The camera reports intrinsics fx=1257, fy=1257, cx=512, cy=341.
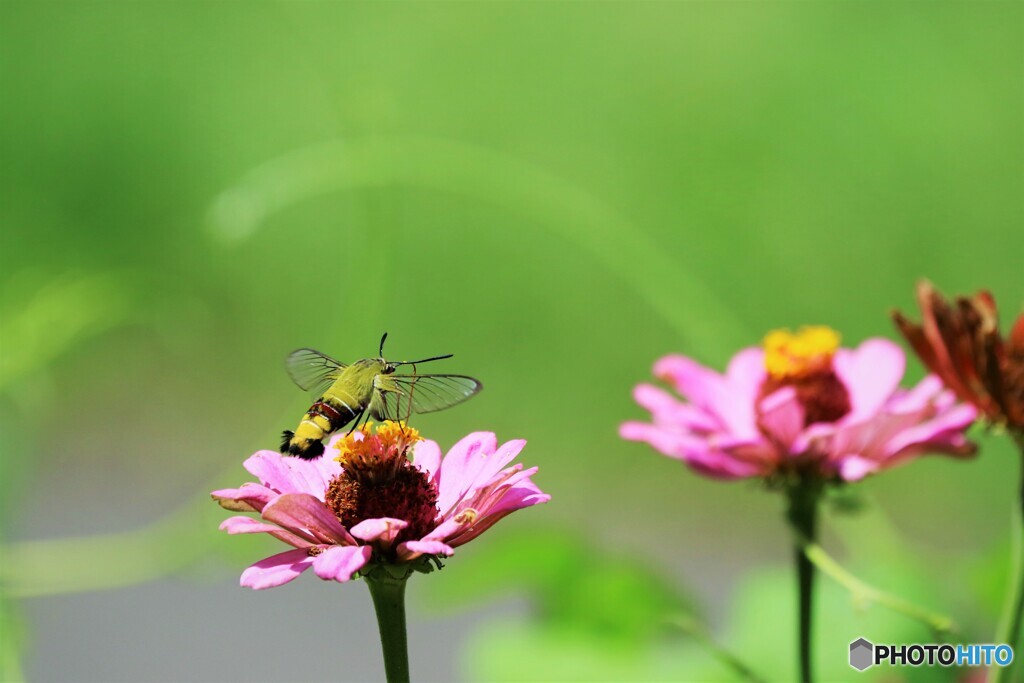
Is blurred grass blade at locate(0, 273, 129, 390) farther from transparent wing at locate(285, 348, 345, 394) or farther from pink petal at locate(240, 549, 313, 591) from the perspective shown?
pink petal at locate(240, 549, 313, 591)

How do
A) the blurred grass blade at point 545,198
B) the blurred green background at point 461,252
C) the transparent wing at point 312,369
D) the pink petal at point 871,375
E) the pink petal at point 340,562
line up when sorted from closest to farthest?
the pink petal at point 340,562 → the transparent wing at point 312,369 → the pink petal at point 871,375 → the blurred green background at point 461,252 → the blurred grass blade at point 545,198

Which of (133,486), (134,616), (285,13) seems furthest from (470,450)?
(285,13)

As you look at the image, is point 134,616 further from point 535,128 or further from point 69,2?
point 69,2

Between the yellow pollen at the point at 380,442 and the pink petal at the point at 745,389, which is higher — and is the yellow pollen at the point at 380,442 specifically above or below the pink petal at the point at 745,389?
below

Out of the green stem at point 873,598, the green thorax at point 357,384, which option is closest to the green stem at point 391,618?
the green thorax at point 357,384

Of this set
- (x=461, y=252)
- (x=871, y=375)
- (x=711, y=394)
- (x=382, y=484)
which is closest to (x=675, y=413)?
Answer: (x=711, y=394)

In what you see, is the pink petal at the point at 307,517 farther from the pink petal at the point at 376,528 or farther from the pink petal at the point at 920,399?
the pink petal at the point at 920,399

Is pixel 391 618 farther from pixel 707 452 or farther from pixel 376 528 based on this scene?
pixel 707 452

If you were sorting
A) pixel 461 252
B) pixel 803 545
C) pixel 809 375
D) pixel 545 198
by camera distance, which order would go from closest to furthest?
1. pixel 803 545
2. pixel 809 375
3. pixel 461 252
4. pixel 545 198
